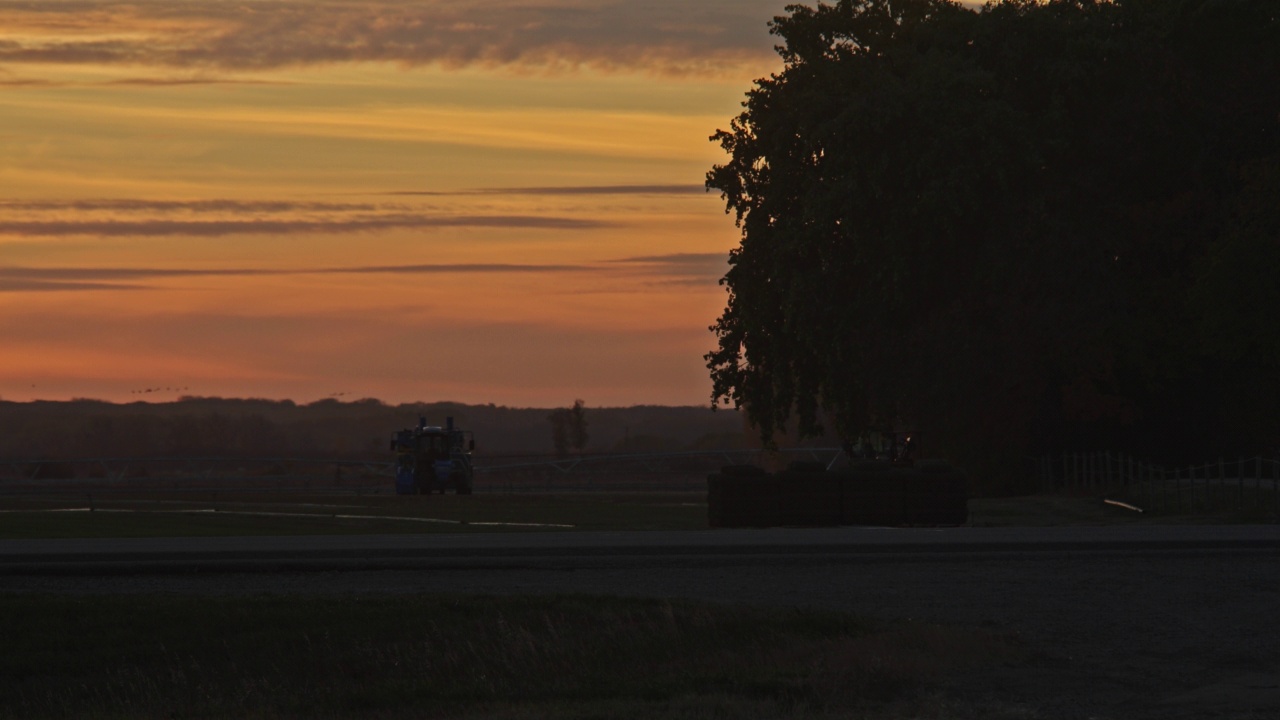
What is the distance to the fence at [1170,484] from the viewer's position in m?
35.5

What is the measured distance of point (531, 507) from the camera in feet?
171

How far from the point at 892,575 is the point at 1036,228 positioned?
27.0 meters

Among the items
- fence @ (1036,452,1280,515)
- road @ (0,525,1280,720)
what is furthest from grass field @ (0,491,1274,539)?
road @ (0,525,1280,720)

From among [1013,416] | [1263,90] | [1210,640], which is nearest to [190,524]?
[1013,416]

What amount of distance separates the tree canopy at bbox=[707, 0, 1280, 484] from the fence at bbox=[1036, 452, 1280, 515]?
1.33 m

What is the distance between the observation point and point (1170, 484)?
41.3 meters

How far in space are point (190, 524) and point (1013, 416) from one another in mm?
24432

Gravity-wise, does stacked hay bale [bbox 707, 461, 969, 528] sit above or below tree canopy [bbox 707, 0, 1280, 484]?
below

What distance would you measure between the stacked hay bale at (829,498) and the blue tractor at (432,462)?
102 feet

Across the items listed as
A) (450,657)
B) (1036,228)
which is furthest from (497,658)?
(1036,228)

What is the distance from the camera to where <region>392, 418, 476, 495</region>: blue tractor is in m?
63.5

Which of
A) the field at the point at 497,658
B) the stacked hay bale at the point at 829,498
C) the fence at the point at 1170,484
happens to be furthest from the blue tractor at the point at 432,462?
the field at the point at 497,658

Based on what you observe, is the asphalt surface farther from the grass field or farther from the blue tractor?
the blue tractor

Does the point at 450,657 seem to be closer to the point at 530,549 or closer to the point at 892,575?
the point at 530,549
